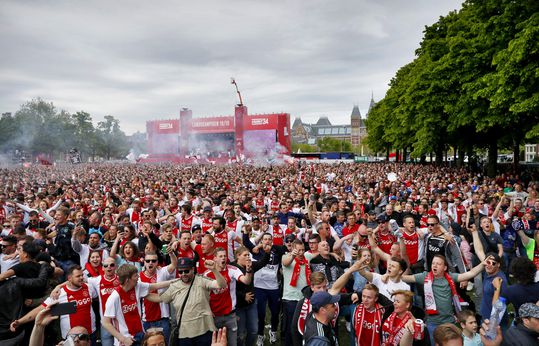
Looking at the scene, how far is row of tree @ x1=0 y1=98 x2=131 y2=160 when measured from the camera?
5692 cm

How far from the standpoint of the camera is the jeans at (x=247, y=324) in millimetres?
5389

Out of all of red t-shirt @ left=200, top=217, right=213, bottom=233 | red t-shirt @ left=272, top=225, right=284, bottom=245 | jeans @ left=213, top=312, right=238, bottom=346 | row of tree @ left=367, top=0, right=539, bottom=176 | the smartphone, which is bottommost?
jeans @ left=213, top=312, right=238, bottom=346

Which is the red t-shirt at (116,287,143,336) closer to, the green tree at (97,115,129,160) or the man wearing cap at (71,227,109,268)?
the man wearing cap at (71,227,109,268)

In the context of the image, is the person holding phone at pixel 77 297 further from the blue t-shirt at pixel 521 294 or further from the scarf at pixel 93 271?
the blue t-shirt at pixel 521 294

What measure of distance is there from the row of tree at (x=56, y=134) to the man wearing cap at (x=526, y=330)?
214ft

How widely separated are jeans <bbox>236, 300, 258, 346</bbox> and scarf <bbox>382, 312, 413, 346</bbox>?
2.09m

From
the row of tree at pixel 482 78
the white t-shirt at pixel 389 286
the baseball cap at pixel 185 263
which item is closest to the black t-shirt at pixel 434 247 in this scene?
the white t-shirt at pixel 389 286

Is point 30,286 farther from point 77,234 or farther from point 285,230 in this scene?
point 285,230

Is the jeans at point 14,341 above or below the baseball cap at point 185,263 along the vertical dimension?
below

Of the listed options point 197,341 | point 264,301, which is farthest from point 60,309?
point 264,301

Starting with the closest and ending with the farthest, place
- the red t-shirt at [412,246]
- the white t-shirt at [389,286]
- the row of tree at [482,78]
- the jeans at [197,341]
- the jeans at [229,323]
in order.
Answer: the jeans at [197,341] < the white t-shirt at [389,286] < the jeans at [229,323] < the red t-shirt at [412,246] < the row of tree at [482,78]

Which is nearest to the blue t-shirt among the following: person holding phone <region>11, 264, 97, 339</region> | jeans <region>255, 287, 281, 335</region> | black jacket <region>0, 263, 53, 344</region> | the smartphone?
jeans <region>255, 287, 281, 335</region>

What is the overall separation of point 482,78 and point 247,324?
58.7ft

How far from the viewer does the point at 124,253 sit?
19.2 ft
